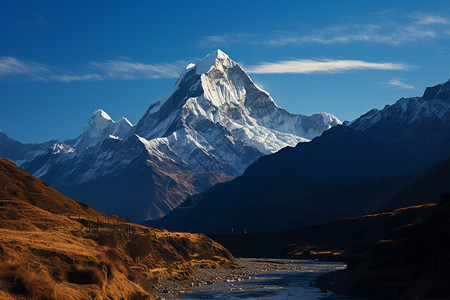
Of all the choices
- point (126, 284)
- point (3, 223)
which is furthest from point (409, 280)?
point (3, 223)

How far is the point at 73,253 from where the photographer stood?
80125mm

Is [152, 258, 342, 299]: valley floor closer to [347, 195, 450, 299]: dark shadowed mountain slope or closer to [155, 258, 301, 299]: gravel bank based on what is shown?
[155, 258, 301, 299]: gravel bank

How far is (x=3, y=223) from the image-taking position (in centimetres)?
9988

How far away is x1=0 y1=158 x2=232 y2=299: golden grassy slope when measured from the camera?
6762 centimetres

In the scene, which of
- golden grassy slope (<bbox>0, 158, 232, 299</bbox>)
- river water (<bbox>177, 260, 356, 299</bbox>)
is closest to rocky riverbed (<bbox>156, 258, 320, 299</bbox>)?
golden grassy slope (<bbox>0, 158, 232, 299</bbox>)

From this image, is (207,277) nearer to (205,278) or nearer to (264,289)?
(205,278)

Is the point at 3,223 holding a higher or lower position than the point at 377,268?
higher

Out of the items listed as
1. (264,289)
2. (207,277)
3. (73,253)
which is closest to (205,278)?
(207,277)

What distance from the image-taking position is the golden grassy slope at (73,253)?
6762cm

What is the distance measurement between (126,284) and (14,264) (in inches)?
820

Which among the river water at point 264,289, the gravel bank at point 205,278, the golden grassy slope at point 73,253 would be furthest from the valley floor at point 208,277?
the river water at point 264,289

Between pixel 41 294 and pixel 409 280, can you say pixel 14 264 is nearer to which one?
pixel 41 294

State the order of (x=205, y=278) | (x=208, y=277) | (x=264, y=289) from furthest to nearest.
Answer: (x=208, y=277)
(x=205, y=278)
(x=264, y=289)

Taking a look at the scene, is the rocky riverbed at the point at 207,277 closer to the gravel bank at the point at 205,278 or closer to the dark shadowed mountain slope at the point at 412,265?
the gravel bank at the point at 205,278
